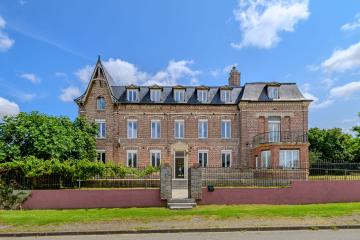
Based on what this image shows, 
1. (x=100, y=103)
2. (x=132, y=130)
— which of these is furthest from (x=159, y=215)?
(x=100, y=103)

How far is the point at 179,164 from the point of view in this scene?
105ft

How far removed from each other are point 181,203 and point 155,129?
15212 mm

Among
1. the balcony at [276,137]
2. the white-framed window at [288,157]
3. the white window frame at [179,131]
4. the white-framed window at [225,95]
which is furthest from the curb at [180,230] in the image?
the white-framed window at [225,95]

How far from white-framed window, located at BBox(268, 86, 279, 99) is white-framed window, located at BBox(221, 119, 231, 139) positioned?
4.48m

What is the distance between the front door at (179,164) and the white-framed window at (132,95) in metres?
6.45

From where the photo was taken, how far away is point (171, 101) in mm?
32688

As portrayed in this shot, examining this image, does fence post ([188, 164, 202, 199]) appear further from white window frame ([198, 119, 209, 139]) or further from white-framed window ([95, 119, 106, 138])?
white-framed window ([95, 119, 106, 138])

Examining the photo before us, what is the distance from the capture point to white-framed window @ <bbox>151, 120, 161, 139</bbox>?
32031 mm

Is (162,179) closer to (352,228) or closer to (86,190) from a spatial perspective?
(86,190)

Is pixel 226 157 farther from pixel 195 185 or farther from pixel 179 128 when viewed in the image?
pixel 195 185

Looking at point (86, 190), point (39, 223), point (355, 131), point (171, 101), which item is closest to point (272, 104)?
point (171, 101)

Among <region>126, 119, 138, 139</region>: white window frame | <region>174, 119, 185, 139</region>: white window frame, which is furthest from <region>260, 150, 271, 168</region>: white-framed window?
<region>126, 119, 138, 139</region>: white window frame

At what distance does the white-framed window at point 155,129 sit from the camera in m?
32.0

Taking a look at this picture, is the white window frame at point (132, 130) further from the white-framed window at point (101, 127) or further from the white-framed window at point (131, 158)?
the white-framed window at point (101, 127)
